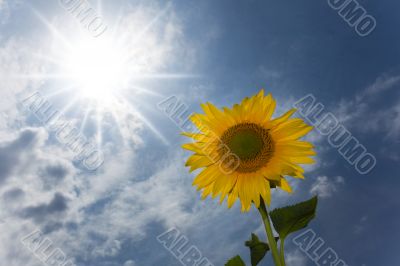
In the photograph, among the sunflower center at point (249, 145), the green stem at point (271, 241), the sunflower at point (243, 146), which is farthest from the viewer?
the sunflower center at point (249, 145)

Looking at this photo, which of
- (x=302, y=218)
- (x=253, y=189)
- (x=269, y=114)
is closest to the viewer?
(x=302, y=218)

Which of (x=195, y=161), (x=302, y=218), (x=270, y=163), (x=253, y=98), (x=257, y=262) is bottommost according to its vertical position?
(x=257, y=262)

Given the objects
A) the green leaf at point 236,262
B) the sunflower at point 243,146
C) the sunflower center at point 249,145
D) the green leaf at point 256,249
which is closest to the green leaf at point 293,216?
the green leaf at point 256,249

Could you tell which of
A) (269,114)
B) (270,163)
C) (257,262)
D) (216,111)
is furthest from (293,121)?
(257,262)

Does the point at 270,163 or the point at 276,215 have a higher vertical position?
the point at 270,163

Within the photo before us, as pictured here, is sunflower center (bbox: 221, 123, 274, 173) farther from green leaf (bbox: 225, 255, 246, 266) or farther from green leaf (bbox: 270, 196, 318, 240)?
green leaf (bbox: 225, 255, 246, 266)

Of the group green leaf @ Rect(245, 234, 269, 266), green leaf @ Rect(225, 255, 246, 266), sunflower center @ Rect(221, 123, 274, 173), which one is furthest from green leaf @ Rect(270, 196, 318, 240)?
sunflower center @ Rect(221, 123, 274, 173)

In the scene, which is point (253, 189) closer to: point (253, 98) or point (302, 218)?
point (302, 218)

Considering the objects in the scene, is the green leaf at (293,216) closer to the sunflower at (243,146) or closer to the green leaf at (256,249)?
the green leaf at (256,249)
